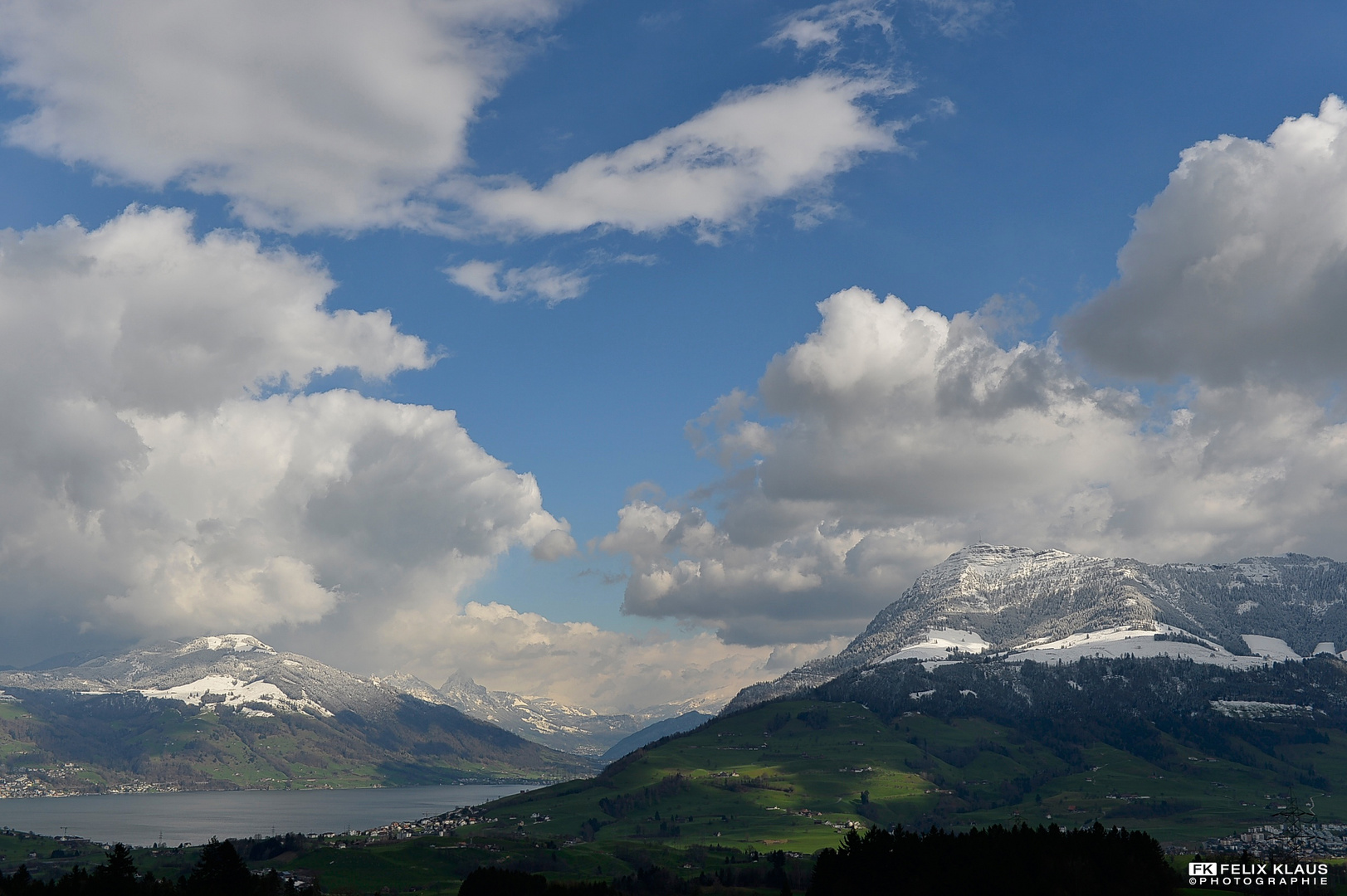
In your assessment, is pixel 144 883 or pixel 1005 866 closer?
pixel 1005 866

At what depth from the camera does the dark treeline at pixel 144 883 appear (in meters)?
144

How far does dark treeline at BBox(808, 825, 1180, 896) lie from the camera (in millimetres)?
133425

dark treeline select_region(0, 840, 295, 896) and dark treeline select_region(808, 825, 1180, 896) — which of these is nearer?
dark treeline select_region(808, 825, 1180, 896)

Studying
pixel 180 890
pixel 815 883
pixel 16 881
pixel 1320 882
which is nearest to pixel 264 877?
pixel 180 890

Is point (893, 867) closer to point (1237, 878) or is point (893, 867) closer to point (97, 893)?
point (1237, 878)

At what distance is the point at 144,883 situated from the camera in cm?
16650

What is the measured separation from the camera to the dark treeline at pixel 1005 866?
133m

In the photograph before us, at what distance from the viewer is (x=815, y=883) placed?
158375 mm

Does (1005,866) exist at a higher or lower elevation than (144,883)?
higher

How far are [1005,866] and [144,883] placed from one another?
132 m

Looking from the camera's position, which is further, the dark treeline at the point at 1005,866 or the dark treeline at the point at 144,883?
the dark treeline at the point at 144,883

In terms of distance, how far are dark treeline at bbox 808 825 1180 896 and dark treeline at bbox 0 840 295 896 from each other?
8913 centimetres

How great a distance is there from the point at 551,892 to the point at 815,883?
52881mm

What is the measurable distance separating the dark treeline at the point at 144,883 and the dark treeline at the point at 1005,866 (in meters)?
89.1
